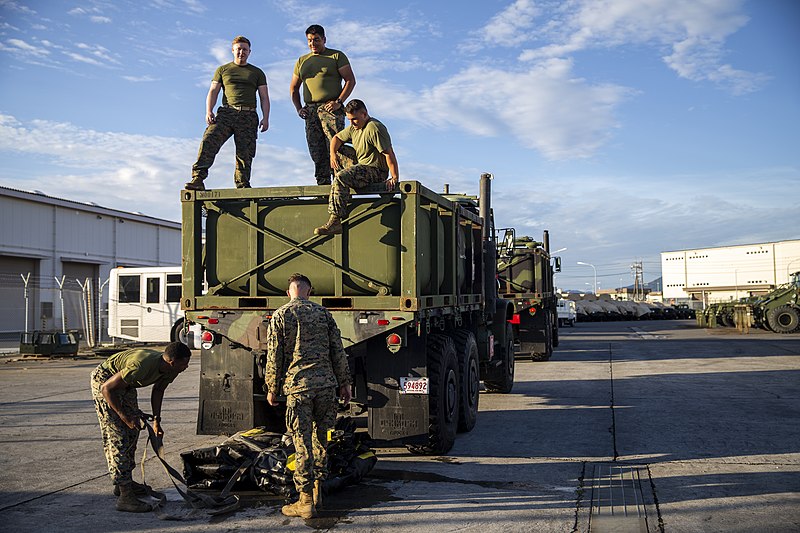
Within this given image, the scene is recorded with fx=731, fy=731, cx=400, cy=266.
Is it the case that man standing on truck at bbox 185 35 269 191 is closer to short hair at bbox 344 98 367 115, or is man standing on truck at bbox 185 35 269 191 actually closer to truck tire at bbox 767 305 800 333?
short hair at bbox 344 98 367 115

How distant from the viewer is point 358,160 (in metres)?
7.48

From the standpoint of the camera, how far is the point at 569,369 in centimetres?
1642

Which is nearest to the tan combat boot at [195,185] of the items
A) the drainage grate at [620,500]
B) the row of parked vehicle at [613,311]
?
the drainage grate at [620,500]

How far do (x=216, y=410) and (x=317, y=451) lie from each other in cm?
193

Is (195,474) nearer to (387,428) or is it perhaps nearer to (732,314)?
(387,428)

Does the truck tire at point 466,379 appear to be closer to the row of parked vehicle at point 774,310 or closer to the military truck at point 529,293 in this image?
the military truck at point 529,293

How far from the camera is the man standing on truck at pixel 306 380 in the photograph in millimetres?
5453

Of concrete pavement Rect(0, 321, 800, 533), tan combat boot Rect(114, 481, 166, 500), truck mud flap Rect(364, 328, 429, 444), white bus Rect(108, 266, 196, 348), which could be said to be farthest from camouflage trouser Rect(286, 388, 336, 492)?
white bus Rect(108, 266, 196, 348)

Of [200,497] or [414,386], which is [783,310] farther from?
[200,497]

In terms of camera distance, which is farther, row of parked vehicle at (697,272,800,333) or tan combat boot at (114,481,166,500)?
row of parked vehicle at (697,272,800,333)

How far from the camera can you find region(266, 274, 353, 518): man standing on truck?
17.9 feet

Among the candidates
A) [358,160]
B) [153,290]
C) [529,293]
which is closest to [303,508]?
[358,160]

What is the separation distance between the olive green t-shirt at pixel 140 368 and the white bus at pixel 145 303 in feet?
56.5

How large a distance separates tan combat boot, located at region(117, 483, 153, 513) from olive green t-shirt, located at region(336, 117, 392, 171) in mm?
3640
